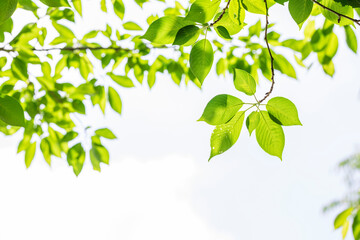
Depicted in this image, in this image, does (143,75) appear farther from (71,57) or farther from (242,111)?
(242,111)

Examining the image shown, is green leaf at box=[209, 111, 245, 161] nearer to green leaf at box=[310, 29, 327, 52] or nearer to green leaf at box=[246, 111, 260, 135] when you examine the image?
green leaf at box=[246, 111, 260, 135]

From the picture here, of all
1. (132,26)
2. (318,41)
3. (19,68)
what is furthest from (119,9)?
(318,41)

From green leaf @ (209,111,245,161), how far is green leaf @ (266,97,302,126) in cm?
6

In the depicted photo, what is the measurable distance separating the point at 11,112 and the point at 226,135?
16.0 inches

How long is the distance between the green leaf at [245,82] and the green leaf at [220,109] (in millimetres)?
37

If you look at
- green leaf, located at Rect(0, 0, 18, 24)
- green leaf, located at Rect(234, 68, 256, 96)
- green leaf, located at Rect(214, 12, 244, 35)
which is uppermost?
green leaf, located at Rect(214, 12, 244, 35)

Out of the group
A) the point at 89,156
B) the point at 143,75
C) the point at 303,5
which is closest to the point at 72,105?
the point at 89,156

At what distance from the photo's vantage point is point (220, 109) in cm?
62

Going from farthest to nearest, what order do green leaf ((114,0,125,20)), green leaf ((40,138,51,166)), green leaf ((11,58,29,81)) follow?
green leaf ((40,138,51,166))
green leaf ((114,0,125,20))
green leaf ((11,58,29,81))

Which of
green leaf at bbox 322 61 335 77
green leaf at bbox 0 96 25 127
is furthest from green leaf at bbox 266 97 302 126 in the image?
green leaf at bbox 322 61 335 77

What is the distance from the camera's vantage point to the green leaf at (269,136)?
0.63m

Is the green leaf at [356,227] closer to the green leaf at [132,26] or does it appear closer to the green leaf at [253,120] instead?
the green leaf at [253,120]

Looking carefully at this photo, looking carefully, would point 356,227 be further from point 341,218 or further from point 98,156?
point 98,156

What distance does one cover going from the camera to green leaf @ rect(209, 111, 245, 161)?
640 mm
